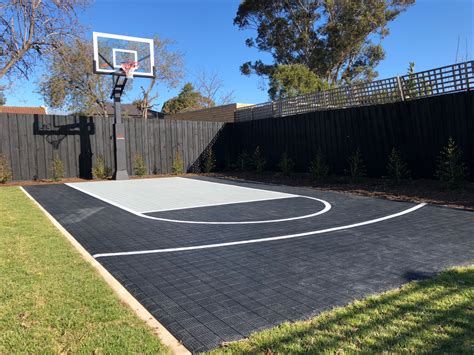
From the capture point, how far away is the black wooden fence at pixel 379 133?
9758 millimetres

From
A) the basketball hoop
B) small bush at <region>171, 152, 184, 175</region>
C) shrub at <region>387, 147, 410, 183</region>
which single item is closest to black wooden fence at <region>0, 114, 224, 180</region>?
small bush at <region>171, 152, 184, 175</region>

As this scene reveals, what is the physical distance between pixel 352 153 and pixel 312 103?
3.00m

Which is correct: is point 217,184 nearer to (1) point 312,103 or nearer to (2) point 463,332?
(1) point 312,103

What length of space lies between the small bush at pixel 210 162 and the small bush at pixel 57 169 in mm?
5740

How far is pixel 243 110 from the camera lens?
1886 cm

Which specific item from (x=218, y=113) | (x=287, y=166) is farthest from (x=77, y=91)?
(x=287, y=166)

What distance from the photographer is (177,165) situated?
16625mm

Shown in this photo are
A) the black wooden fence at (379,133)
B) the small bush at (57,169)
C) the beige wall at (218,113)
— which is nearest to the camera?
the black wooden fence at (379,133)

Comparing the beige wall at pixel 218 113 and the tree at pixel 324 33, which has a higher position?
the tree at pixel 324 33

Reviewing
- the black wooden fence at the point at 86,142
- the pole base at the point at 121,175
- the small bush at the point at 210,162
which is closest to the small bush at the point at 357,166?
the small bush at the point at 210,162

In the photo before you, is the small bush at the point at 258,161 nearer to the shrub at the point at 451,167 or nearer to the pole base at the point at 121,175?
the pole base at the point at 121,175

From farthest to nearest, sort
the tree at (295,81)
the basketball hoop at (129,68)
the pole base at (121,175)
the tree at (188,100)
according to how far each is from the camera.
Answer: the tree at (188,100) < the tree at (295,81) < the pole base at (121,175) < the basketball hoop at (129,68)

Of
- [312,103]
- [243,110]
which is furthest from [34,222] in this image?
[243,110]

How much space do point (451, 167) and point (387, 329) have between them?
7478 millimetres
